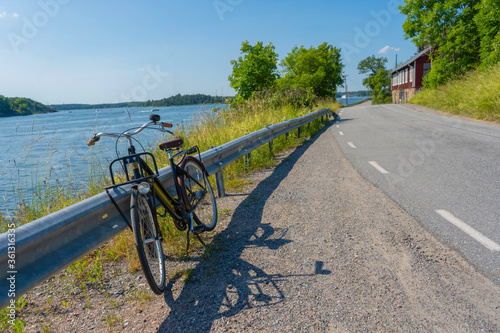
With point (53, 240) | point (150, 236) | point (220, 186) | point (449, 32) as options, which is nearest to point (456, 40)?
point (449, 32)

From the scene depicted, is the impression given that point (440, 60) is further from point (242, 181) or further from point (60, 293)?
point (60, 293)

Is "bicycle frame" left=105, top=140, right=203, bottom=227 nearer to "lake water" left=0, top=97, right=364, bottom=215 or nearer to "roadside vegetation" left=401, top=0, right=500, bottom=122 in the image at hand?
"lake water" left=0, top=97, right=364, bottom=215

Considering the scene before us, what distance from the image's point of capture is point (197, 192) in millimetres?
4430

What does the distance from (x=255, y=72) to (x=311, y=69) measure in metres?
36.5

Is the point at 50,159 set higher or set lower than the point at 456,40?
lower

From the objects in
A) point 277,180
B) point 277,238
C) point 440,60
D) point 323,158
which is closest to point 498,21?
point 440,60

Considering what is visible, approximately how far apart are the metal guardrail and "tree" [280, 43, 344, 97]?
52.6m

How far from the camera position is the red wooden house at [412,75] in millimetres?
53688

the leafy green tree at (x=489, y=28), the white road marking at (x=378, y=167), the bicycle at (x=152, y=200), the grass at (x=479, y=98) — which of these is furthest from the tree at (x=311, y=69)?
the bicycle at (x=152, y=200)

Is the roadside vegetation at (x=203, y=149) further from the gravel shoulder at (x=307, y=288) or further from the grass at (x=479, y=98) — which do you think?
the grass at (x=479, y=98)

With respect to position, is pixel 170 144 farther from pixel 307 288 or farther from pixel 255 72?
pixel 255 72

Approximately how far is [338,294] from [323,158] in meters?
6.20

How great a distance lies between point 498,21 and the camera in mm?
24938

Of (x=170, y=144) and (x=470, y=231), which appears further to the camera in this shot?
(x=170, y=144)
